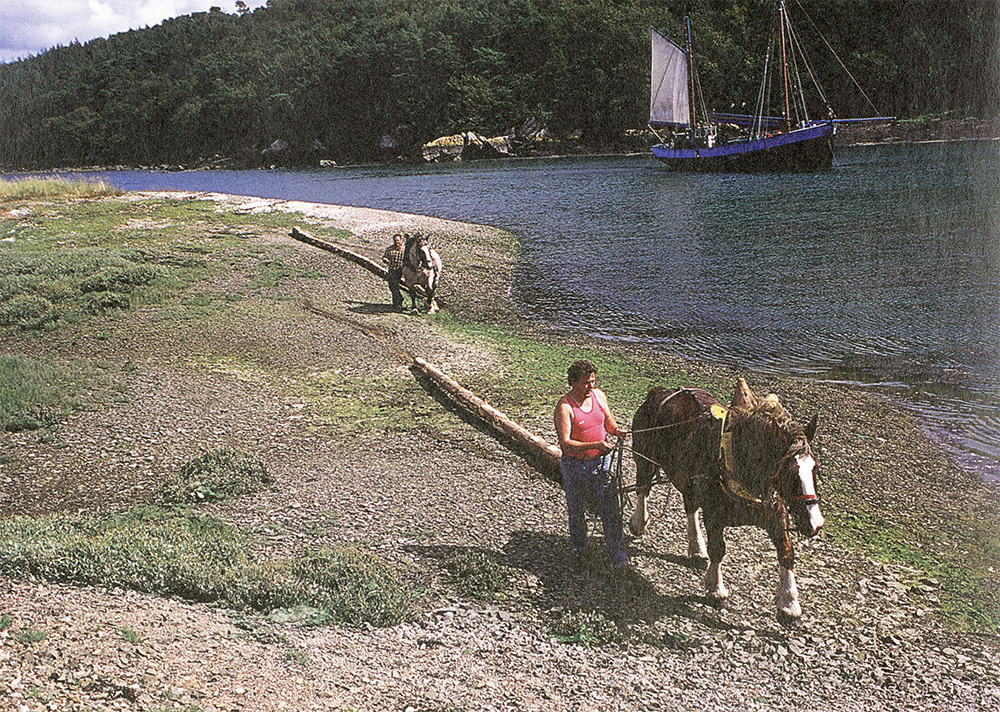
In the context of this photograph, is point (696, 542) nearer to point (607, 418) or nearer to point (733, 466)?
point (607, 418)

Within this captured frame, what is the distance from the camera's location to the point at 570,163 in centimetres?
9300

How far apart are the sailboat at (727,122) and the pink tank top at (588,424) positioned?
6543 centimetres

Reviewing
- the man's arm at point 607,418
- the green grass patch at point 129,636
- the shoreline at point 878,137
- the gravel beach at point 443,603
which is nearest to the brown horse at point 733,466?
the man's arm at point 607,418

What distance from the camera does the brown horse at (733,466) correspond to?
6.25 m

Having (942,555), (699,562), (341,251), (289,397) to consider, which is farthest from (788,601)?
(341,251)

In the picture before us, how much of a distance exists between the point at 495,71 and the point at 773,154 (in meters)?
43.6

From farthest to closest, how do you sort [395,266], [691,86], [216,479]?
[691,86]
[395,266]
[216,479]

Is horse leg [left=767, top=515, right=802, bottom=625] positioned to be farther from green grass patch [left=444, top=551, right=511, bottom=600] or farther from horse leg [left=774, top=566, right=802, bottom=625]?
green grass patch [left=444, top=551, right=511, bottom=600]

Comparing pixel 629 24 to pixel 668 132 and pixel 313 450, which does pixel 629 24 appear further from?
pixel 313 450

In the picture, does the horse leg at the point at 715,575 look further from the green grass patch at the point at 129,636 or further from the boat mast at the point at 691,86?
the boat mast at the point at 691,86

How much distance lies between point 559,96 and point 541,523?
4005 inches

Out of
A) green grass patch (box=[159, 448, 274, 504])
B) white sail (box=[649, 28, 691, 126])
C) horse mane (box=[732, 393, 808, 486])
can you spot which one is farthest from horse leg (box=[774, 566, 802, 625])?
white sail (box=[649, 28, 691, 126])

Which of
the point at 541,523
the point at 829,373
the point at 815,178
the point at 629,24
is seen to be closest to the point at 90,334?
the point at 541,523

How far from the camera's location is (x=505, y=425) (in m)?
11.9
